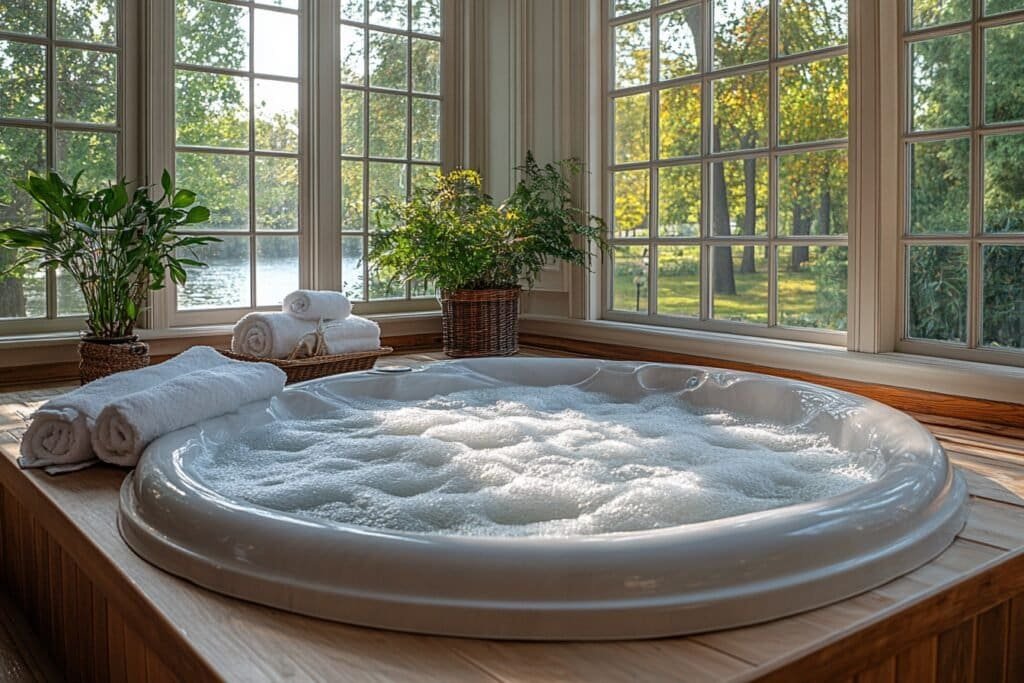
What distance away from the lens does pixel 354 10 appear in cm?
343

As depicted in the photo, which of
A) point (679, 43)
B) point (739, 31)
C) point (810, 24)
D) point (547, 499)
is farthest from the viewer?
point (679, 43)

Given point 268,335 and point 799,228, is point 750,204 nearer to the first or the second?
point 799,228

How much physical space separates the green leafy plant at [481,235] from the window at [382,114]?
18 centimetres

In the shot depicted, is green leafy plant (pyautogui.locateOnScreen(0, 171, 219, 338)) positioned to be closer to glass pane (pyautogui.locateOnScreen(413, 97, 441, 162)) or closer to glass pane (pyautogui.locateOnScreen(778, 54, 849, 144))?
glass pane (pyautogui.locateOnScreen(413, 97, 441, 162))

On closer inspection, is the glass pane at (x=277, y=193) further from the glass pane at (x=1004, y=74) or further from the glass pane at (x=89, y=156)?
the glass pane at (x=1004, y=74)

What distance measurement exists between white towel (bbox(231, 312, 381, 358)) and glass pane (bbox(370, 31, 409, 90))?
1.23 m

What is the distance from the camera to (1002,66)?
2145 millimetres

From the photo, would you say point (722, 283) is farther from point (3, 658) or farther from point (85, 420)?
point (3, 658)

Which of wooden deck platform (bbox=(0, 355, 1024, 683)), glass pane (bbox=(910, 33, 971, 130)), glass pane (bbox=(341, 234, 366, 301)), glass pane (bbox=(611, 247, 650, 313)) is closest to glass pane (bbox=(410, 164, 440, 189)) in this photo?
glass pane (bbox=(341, 234, 366, 301))

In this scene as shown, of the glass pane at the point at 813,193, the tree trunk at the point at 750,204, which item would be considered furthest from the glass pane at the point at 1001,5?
the tree trunk at the point at 750,204

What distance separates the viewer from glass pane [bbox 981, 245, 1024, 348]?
7.09ft

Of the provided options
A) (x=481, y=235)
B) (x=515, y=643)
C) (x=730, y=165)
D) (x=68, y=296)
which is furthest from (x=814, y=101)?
(x=68, y=296)

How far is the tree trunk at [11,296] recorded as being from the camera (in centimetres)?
273

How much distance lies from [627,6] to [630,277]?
1.00 m
